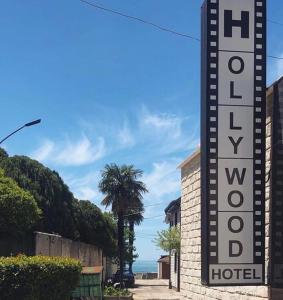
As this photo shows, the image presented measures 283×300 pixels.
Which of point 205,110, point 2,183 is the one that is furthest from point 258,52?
point 2,183

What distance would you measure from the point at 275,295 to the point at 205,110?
8.06ft

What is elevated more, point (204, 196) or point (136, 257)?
point (204, 196)

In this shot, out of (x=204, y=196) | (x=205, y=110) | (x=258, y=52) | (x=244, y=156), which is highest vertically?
(x=258, y=52)

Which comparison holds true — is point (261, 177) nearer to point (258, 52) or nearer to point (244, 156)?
point (244, 156)

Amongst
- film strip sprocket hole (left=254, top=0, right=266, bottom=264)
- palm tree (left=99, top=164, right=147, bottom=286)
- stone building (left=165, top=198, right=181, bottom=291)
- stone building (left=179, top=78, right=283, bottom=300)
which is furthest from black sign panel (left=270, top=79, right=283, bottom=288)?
palm tree (left=99, top=164, right=147, bottom=286)

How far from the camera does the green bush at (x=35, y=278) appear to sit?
16.0 meters

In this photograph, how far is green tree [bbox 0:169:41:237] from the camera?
23.4 meters

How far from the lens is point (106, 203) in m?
60.8

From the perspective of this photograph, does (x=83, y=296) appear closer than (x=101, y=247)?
Yes

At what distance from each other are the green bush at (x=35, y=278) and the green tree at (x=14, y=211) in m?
5.33

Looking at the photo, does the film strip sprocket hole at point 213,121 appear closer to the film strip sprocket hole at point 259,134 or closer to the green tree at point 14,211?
the film strip sprocket hole at point 259,134

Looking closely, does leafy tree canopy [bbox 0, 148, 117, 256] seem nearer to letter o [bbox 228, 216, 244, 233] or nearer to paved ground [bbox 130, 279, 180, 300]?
paved ground [bbox 130, 279, 180, 300]

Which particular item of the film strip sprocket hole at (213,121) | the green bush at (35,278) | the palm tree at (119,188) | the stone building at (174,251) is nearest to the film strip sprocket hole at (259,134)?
Answer: the film strip sprocket hole at (213,121)

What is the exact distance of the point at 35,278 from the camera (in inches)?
654
